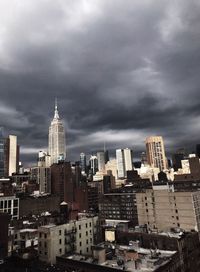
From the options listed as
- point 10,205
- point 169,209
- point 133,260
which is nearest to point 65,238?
point 133,260

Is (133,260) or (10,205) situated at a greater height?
(10,205)

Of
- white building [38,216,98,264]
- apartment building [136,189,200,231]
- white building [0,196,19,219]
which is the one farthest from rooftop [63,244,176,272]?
white building [0,196,19,219]

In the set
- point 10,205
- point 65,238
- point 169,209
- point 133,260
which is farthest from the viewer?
point 10,205

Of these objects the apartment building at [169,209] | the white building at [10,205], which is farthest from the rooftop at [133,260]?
the white building at [10,205]

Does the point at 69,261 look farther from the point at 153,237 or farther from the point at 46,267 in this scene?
the point at 153,237

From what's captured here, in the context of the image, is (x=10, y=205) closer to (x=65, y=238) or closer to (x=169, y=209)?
(x=169, y=209)
